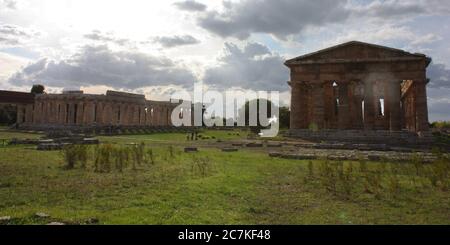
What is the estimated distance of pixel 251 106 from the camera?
325 feet

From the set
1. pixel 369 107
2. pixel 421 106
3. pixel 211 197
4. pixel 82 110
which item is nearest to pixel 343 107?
pixel 369 107

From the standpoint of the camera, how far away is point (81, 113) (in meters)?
68.4

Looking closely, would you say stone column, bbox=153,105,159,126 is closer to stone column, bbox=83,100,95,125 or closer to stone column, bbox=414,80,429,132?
stone column, bbox=83,100,95,125

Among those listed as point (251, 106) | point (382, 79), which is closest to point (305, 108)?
point (382, 79)

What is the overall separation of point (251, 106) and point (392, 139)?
64.5m

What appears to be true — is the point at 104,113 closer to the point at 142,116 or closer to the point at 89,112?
the point at 89,112

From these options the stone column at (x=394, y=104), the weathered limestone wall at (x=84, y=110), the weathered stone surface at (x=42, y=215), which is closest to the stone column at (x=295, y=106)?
the stone column at (x=394, y=104)

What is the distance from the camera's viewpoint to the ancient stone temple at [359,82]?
40.5m

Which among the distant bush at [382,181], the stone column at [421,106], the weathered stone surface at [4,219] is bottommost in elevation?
the weathered stone surface at [4,219]

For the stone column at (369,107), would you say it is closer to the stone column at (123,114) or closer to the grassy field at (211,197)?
the grassy field at (211,197)

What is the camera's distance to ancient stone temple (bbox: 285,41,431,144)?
40500 mm

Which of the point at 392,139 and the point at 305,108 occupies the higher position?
the point at 305,108

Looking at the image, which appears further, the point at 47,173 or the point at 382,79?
the point at 382,79
